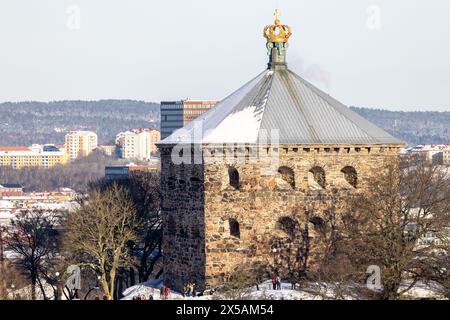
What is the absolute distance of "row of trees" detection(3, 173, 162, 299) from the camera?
2391 inches

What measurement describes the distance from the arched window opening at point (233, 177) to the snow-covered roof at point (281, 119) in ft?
3.40

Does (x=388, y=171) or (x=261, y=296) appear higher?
(x=388, y=171)

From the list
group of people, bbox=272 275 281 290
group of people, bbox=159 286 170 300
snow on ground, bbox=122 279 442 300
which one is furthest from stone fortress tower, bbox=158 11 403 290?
snow on ground, bbox=122 279 442 300

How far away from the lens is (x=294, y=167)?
53.3m

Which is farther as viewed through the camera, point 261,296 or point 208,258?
point 208,258

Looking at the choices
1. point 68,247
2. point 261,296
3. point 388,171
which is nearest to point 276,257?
point 388,171

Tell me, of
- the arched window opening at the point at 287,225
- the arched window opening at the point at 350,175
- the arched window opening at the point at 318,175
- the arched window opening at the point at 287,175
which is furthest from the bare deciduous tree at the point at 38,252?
the arched window opening at the point at 350,175

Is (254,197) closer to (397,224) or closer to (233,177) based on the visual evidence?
(233,177)

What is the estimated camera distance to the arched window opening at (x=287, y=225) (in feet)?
176

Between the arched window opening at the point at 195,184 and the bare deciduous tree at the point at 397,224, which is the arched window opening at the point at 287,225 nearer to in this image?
the bare deciduous tree at the point at 397,224
